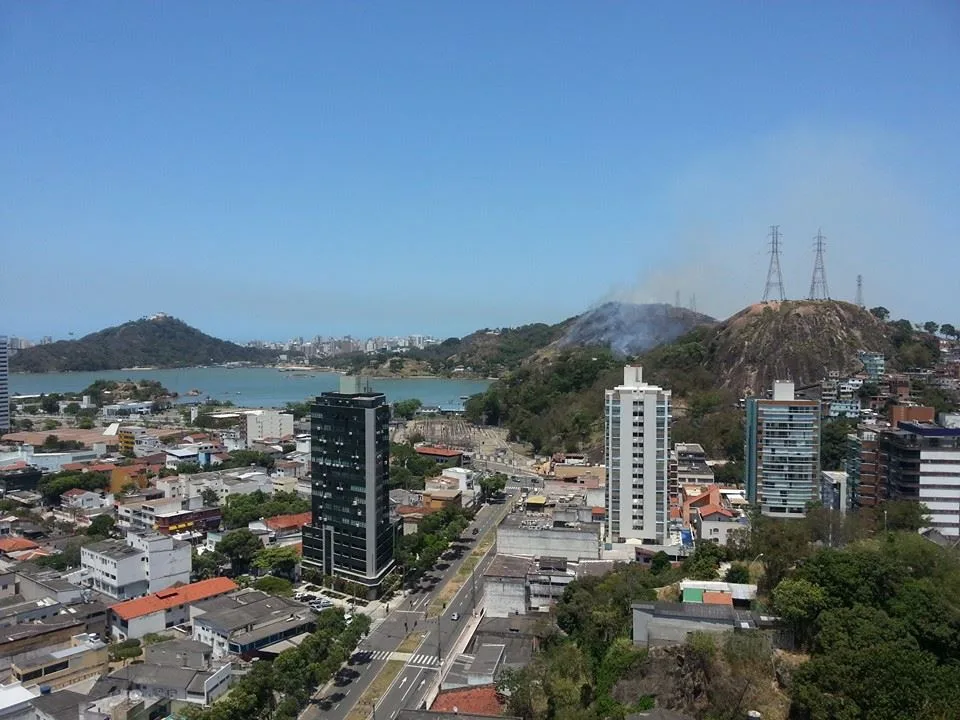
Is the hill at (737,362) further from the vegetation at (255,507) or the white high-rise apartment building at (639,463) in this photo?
the vegetation at (255,507)

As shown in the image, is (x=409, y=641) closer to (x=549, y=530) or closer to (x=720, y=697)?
(x=549, y=530)

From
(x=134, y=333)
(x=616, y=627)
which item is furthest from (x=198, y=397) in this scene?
(x=616, y=627)

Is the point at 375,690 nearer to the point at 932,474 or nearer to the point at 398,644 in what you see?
the point at 398,644

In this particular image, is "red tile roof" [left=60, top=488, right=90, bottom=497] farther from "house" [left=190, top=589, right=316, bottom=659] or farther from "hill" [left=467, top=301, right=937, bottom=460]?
"hill" [left=467, top=301, right=937, bottom=460]

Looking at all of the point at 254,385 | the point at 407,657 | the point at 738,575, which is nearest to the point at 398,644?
the point at 407,657

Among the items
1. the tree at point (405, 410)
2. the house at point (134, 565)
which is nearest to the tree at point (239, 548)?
the house at point (134, 565)

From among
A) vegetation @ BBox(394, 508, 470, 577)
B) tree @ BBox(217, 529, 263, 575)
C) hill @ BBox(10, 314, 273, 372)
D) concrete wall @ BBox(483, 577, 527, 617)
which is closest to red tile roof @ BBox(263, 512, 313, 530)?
tree @ BBox(217, 529, 263, 575)
